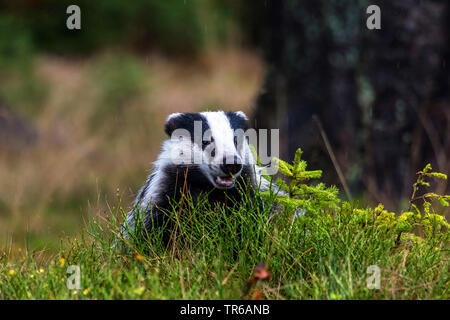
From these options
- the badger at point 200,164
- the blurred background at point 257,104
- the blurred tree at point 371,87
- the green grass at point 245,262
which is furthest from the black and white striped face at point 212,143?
the blurred tree at point 371,87

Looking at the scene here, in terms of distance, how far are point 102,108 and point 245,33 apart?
266 inches

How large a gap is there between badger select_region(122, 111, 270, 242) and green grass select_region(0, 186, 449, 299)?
0.91ft

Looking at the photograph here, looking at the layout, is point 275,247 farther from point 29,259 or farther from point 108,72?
point 108,72

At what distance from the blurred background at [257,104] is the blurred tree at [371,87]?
0.01m

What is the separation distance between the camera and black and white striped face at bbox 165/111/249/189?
13.7 feet

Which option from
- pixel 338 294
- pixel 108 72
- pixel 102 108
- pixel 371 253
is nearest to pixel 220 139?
pixel 371 253

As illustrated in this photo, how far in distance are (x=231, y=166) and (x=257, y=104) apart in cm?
320

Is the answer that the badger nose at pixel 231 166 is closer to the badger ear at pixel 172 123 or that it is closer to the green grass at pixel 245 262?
the green grass at pixel 245 262

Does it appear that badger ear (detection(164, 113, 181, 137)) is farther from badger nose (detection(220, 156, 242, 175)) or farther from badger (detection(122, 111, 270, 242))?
badger nose (detection(220, 156, 242, 175))

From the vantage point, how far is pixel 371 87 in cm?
680

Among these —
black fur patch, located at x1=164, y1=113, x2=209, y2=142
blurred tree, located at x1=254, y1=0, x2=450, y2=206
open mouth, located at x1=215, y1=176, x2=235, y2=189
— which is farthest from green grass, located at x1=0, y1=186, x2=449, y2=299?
blurred tree, located at x1=254, y1=0, x2=450, y2=206
